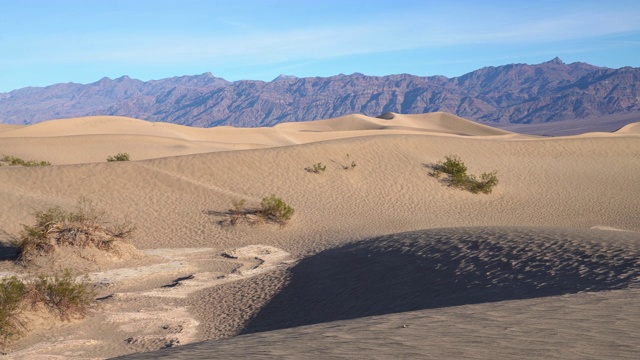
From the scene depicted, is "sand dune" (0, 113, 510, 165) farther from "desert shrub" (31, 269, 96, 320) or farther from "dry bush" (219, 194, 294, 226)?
"desert shrub" (31, 269, 96, 320)

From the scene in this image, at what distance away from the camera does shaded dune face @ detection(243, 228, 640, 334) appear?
10305 millimetres

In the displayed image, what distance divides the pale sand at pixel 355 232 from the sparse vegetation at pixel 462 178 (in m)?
0.51

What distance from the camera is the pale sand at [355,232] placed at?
6.75 m

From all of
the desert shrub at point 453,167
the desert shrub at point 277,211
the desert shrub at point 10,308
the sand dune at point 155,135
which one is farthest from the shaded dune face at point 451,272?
the sand dune at point 155,135

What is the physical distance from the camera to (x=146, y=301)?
41.0 feet

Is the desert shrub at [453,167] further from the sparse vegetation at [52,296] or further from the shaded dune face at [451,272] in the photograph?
the sparse vegetation at [52,296]

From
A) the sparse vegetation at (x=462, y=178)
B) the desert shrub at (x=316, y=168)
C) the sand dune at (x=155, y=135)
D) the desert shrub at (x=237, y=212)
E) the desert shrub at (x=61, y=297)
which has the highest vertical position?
the sand dune at (x=155, y=135)

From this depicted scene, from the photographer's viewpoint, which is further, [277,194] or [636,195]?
[636,195]

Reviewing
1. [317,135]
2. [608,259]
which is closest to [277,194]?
[608,259]

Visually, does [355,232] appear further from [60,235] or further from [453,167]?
[453,167]

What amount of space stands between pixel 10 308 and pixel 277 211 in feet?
33.6

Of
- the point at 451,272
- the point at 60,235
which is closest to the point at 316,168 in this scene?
the point at 60,235

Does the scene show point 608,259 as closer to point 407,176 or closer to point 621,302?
point 621,302

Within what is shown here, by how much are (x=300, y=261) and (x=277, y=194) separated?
8120mm
